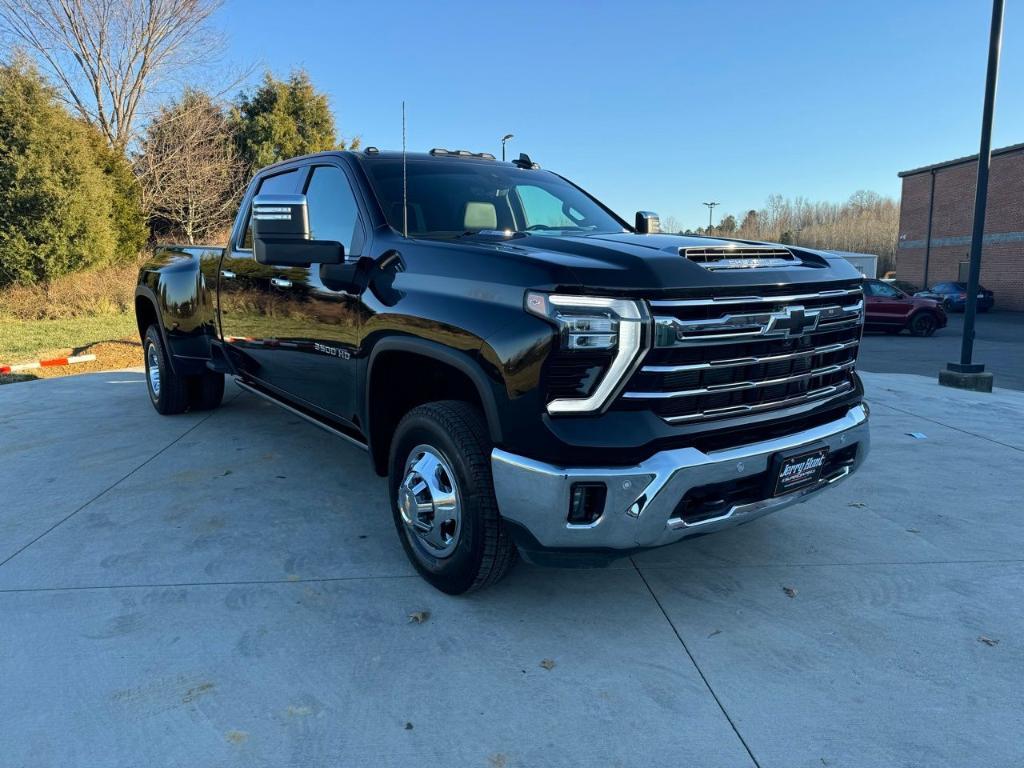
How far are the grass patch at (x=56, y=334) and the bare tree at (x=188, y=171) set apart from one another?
23.5ft

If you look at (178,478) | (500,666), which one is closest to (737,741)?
(500,666)

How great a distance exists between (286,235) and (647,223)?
86.5 inches

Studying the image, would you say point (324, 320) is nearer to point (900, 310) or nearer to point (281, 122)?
point (900, 310)

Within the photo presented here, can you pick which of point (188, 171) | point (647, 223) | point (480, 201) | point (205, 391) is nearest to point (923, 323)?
point (647, 223)

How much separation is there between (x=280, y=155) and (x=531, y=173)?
81.1 feet

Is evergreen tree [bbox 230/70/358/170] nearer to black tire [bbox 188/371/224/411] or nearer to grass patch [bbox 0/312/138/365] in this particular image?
grass patch [bbox 0/312/138/365]

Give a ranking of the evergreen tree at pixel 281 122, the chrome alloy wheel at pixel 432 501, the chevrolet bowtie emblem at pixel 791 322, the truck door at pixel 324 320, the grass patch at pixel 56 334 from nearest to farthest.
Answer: the chevrolet bowtie emblem at pixel 791 322, the chrome alloy wheel at pixel 432 501, the truck door at pixel 324 320, the grass patch at pixel 56 334, the evergreen tree at pixel 281 122

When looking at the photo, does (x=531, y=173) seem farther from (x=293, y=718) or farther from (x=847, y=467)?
(x=293, y=718)

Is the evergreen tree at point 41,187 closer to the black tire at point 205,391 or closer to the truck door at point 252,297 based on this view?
the black tire at point 205,391

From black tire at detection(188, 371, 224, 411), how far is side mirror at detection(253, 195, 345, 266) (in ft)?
10.9

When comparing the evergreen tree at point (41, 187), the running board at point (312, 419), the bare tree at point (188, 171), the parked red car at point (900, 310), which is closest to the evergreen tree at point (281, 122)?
the bare tree at point (188, 171)

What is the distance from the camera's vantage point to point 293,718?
2.36 meters

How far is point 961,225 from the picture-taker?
36.2m

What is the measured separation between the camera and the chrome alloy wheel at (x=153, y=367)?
6.43 meters
